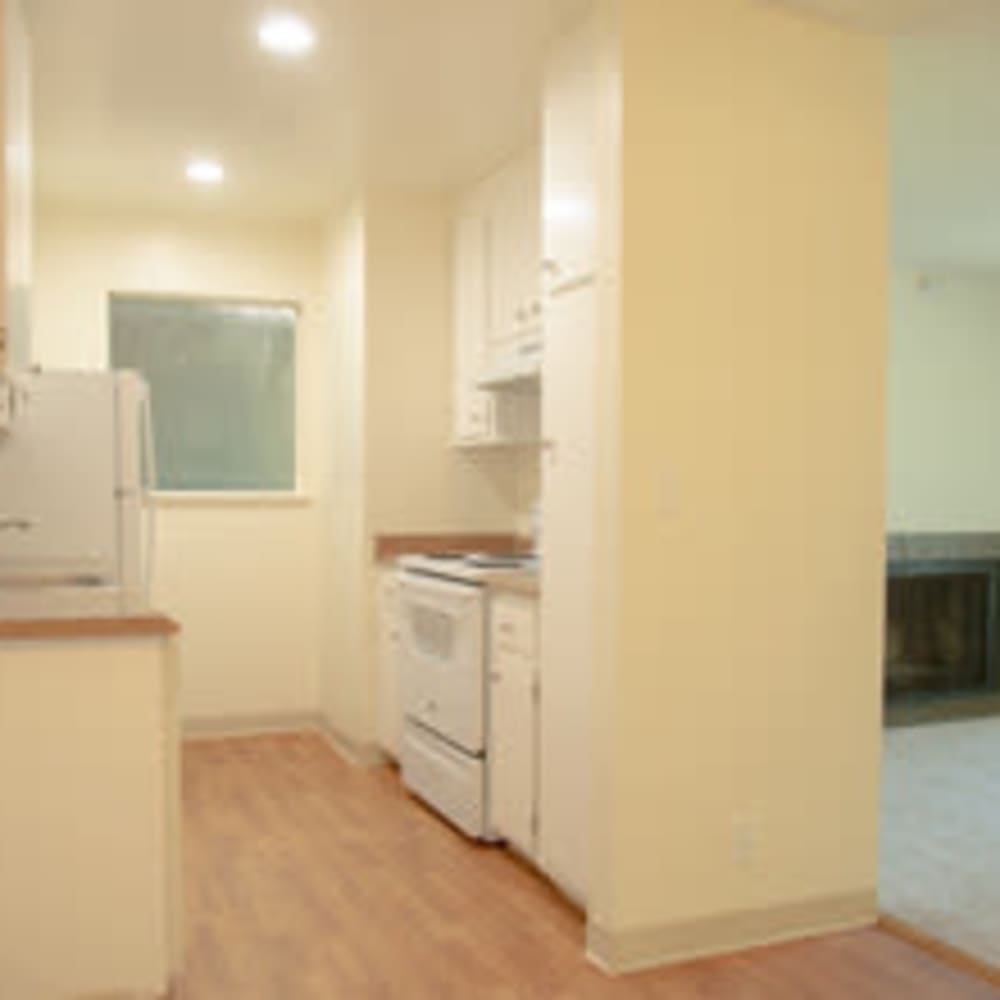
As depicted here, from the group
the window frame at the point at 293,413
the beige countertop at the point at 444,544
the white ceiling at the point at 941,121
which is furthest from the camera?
the window frame at the point at 293,413

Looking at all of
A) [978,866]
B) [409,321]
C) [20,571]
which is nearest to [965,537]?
[978,866]

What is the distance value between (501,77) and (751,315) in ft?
4.18

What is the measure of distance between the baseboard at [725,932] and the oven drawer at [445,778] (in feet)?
2.94

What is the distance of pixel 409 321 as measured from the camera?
4766 millimetres

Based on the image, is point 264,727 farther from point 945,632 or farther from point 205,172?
point 945,632

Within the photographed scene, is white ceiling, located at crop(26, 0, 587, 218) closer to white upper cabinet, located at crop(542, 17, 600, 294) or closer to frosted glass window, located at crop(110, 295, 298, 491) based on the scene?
white upper cabinet, located at crop(542, 17, 600, 294)

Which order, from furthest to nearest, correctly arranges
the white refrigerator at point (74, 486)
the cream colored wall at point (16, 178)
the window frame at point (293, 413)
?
1. the window frame at point (293, 413)
2. the white refrigerator at point (74, 486)
3. the cream colored wall at point (16, 178)

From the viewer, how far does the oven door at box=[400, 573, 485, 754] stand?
362 cm

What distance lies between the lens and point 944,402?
6.04 meters

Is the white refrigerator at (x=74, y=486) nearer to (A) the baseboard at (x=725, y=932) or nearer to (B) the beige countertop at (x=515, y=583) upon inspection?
(B) the beige countertop at (x=515, y=583)

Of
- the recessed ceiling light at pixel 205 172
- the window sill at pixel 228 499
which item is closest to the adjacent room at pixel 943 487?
the recessed ceiling light at pixel 205 172

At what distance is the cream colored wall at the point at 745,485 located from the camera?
2682 millimetres

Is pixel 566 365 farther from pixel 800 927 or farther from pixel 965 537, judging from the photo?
pixel 965 537

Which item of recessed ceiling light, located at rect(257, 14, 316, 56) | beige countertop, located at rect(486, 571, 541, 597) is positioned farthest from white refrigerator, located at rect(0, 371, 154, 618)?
recessed ceiling light, located at rect(257, 14, 316, 56)
